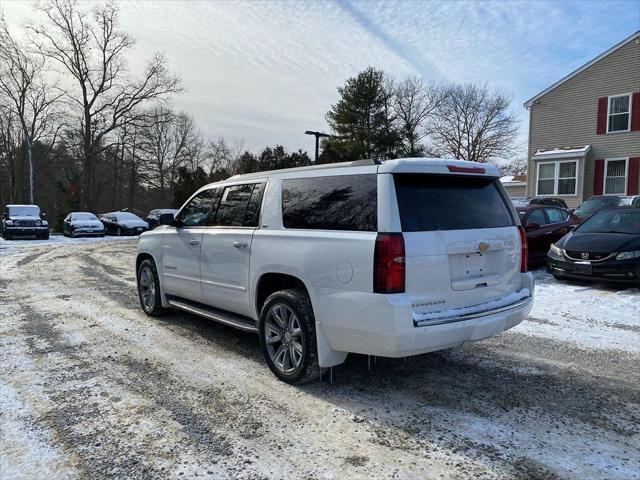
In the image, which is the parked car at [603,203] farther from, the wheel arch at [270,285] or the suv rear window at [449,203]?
the wheel arch at [270,285]

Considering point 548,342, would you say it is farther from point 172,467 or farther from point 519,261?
point 172,467

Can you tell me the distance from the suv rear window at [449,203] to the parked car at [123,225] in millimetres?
27327

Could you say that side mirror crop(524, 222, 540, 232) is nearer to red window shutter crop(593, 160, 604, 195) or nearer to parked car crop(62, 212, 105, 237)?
red window shutter crop(593, 160, 604, 195)

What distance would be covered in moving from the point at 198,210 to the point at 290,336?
2310mm

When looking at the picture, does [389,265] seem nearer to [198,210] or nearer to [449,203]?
[449,203]

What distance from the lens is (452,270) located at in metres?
3.62

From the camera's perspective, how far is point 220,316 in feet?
16.5

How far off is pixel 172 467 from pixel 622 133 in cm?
2342

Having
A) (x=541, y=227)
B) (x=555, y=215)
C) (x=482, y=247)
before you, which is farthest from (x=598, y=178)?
(x=482, y=247)

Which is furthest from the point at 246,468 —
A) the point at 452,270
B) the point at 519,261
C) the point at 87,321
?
the point at 87,321

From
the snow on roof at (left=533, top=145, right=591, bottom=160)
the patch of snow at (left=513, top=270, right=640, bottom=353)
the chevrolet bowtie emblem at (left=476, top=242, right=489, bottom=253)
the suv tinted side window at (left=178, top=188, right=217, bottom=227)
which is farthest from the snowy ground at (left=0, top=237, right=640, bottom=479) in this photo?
the snow on roof at (left=533, top=145, right=591, bottom=160)

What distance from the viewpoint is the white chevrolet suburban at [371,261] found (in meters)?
3.41

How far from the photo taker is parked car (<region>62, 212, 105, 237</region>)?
26.2 metres

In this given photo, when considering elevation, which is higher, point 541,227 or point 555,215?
point 555,215
